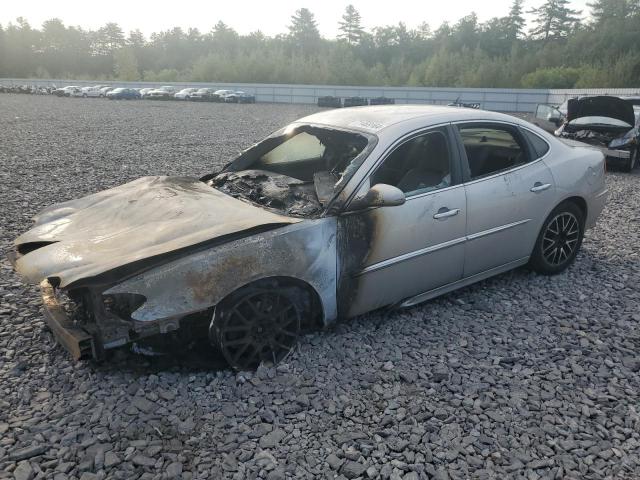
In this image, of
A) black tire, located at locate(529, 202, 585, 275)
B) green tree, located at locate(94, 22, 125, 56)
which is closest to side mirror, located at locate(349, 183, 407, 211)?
black tire, located at locate(529, 202, 585, 275)

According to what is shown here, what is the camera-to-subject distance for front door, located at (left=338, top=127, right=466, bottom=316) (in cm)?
327

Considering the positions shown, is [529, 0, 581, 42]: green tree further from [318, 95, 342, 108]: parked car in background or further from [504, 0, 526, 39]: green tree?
[318, 95, 342, 108]: parked car in background

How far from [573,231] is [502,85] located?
130ft

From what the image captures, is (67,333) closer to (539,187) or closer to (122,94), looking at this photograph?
(539,187)

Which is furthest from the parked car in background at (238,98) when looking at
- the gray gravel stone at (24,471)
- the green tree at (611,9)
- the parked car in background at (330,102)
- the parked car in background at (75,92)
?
the gray gravel stone at (24,471)

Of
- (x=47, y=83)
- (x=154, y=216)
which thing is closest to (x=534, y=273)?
(x=154, y=216)

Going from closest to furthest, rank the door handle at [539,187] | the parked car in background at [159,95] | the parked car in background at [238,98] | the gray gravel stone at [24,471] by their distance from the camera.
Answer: the gray gravel stone at [24,471]
the door handle at [539,187]
the parked car in background at [238,98]
the parked car in background at [159,95]

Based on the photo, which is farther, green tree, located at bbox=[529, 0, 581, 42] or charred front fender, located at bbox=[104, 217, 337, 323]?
green tree, located at bbox=[529, 0, 581, 42]

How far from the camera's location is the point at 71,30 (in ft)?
267

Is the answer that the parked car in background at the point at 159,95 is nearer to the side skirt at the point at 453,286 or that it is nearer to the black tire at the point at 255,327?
the side skirt at the point at 453,286

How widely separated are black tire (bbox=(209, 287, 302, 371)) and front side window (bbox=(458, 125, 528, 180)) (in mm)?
1807

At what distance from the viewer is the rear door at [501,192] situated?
3793mm

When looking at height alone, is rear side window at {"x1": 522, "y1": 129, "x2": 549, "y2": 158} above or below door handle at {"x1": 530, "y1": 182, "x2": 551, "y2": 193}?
above

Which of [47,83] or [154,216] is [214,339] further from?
[47,83]
